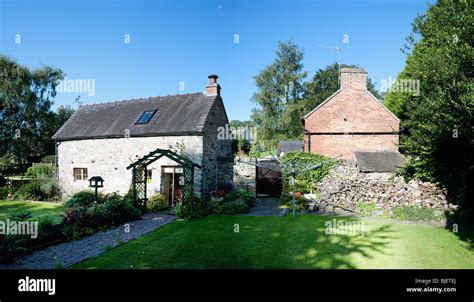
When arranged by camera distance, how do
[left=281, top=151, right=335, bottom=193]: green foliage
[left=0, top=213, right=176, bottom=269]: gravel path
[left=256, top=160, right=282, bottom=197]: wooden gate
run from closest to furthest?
1. [left=0, top=213, right=176, bottom=269]: gravel path
2. [left=281, top=151, right=335, bottom=193]: green foliage
3. [left=256, top=160, right=282, bottom=197]: wooden gate

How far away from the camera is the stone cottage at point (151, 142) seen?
50.2 ft

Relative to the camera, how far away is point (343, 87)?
19.9 meters

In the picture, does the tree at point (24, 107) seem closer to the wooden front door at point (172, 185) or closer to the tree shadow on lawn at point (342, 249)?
the wooden front door at point (172, 185)

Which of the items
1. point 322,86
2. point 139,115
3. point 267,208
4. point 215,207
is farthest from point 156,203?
point 322,86

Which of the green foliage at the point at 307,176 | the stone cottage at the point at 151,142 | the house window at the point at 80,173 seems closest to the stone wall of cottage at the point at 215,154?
the stone cottage at the point at 151,142

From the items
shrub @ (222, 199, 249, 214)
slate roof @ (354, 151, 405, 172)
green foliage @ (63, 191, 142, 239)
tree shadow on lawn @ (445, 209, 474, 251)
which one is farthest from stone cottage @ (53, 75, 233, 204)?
tree shadow on lawn @ (445, 209, 474, 251)

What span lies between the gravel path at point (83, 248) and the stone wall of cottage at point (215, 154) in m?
4.38

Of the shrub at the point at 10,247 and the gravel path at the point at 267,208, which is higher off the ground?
the shrub at the point at 10,247

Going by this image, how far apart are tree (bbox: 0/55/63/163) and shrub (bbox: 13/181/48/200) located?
15.1 metres

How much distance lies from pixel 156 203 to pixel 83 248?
20.1 ft

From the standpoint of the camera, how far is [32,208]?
1572cm

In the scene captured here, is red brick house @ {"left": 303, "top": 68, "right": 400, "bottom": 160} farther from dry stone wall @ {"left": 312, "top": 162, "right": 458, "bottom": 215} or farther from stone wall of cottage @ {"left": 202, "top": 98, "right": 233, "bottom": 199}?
stone wall of cottage @ {"left": 202, "top": 98, "right": 233, "bottom": 199}

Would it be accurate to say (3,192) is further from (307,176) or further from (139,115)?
A: (307,176)

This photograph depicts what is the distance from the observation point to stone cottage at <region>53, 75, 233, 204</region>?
15312mm
